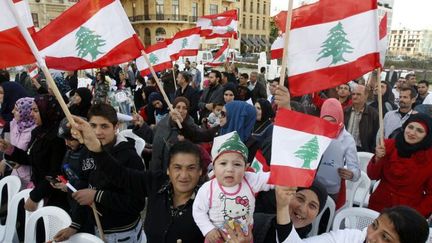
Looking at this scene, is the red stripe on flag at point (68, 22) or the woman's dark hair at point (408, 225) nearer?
the woman's dark hair at point (408, 225)

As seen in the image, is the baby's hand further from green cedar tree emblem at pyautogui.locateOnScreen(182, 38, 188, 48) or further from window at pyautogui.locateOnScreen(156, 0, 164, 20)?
window at pyautogui.locateOnScreen(156, 0, 164, 20)

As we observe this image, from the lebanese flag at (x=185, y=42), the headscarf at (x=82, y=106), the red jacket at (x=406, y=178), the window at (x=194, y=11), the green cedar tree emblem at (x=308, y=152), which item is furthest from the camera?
the window at (x=194, y=11)

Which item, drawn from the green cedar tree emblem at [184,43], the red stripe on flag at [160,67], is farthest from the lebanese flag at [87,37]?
the green cedar tree emblem at [184,43]

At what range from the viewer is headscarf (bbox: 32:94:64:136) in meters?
3.24

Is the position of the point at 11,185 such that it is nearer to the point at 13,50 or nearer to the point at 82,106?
the point at 13,50

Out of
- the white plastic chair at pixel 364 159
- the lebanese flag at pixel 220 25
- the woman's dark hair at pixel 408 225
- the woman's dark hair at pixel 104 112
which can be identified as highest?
the lebanese flag at pixel 220 25

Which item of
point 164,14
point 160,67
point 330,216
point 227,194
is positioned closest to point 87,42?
point 227,194

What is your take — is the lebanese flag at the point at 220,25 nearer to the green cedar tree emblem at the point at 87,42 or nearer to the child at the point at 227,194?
the green cedar tree emblem at the point at 87,42

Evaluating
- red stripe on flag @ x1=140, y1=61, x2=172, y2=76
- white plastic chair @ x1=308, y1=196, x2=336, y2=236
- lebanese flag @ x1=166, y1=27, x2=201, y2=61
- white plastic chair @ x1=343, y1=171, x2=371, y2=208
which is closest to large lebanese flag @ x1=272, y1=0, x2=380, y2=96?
white plastic chair @ x1=308, y1=196, x2=336, y2=236

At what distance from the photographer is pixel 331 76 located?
2664 mm

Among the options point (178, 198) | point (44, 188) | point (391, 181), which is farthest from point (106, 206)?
point (391, 181)

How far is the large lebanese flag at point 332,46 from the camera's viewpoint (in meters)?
2.65

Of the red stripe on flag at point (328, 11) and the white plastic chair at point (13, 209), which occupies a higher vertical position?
the red stripe on flag at point (328, 11)

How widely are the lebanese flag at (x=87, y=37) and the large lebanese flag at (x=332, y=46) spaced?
1.60m
